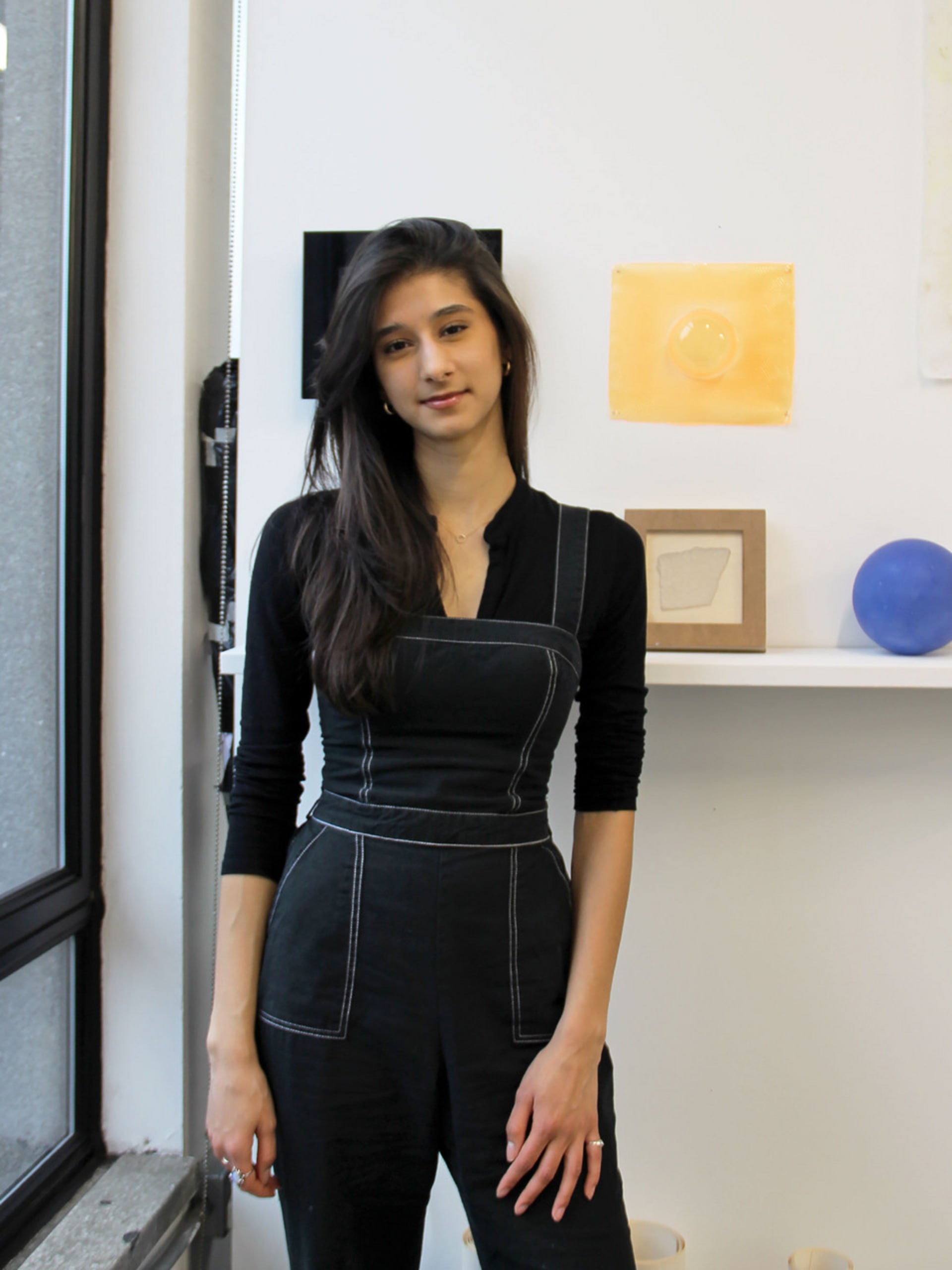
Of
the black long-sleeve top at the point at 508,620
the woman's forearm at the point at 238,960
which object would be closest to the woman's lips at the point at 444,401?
the black long-sleeve top at the point at 508,620

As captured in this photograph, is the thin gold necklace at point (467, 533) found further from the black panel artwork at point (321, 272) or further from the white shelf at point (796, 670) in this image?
the black panel artwork at point (321, 272)

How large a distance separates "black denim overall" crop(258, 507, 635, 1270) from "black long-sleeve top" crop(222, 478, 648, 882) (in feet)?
0.12

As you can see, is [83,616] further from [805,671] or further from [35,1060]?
[805,671]

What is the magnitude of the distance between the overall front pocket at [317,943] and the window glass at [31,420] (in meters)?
0.57

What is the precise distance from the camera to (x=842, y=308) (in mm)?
A: 1470

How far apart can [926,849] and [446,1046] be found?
0.92 meters

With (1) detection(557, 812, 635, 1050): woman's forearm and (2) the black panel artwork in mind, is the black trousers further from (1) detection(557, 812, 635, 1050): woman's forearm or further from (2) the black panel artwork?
(2) the black panel artwork

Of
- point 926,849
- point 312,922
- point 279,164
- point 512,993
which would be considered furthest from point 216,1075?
point 279,164

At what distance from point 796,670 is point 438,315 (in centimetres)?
67

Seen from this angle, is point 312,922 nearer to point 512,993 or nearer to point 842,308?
point 512,993

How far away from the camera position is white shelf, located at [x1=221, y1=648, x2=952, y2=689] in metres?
1.30

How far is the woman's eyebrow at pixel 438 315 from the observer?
3.51ft

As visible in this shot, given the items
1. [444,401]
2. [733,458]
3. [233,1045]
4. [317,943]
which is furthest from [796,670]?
[233,1045]

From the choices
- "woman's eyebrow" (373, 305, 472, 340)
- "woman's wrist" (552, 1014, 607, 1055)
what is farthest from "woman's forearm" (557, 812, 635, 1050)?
"woman's eyebrow" (373, 305, 472, 340)
